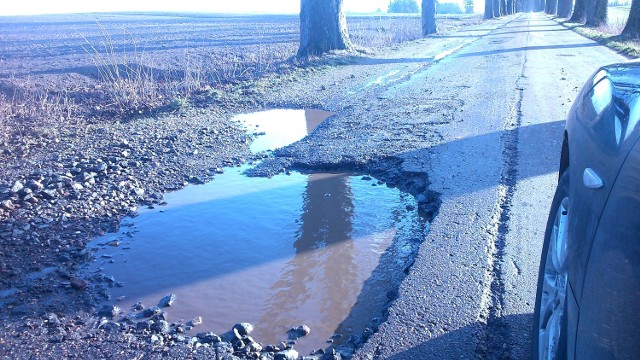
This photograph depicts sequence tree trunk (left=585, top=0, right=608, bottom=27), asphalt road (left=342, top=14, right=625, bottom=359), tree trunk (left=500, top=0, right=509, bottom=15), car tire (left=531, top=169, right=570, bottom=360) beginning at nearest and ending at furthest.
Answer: car tire (left=531, top=169, right=570, bottom=360) → asphalt road (left=342, top=14, right=625, bottom=359) → tree trunk (left=585, top=0, right=608, bottom=27) → tree trunk (left=500, top=0, right=509, bottom=15)

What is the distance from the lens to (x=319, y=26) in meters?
17.0

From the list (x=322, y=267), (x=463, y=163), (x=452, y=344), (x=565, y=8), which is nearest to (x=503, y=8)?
(x=565, y=8)

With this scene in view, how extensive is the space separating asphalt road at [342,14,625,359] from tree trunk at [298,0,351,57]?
656 cm

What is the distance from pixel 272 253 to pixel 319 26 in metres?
13.5

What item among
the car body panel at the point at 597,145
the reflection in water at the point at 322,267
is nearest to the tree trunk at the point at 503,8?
the reflection in water at the point at 322,267

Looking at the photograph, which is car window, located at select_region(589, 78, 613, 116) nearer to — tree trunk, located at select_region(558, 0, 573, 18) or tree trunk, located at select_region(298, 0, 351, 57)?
tree trunk, located at select_region(298, 0, 351, 57)

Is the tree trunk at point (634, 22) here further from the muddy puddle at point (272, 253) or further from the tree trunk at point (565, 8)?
the tree trunk at point (565, 8)

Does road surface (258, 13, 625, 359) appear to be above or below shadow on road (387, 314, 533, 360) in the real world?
above

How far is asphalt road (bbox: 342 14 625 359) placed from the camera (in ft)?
10.1

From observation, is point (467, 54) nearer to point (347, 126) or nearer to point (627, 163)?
point (347, 126)

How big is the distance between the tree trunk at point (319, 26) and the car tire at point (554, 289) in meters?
14.5

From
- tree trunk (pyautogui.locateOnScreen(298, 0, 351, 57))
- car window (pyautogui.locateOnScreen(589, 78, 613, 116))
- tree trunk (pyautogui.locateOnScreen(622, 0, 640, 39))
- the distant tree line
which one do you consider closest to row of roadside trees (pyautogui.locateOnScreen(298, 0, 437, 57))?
tree trunk (pyautogui.locateOnScreen(298, 0, 351, 57))

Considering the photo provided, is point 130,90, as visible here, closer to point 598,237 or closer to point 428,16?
point 598,237

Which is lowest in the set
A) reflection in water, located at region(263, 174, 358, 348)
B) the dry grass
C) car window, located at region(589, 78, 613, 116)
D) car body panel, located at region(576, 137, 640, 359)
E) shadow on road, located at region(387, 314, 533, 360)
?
reflection in water, located at region(263, 174, 358, 348)
